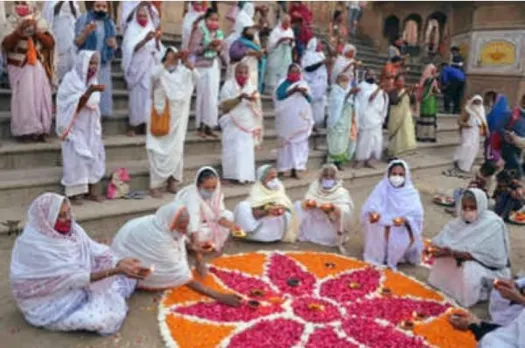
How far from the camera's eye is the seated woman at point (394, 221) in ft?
19.5

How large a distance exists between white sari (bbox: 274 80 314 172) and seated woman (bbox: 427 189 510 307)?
3.67 m

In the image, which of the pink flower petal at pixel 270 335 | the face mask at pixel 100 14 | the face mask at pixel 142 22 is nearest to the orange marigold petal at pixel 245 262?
the pink flower petal at pixel 270 335

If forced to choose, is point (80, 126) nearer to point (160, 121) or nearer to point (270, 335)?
point (160, 121)

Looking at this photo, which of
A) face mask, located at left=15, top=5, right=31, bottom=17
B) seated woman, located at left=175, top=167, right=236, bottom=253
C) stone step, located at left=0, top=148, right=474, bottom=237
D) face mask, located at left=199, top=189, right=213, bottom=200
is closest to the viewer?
seated woman, located at left=175, top=167, right=236, bottom=253

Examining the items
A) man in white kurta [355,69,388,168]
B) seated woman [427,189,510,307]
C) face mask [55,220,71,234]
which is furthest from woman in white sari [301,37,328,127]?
face mask [55,220,71,234]

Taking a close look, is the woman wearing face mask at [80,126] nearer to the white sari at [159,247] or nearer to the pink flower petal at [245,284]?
the white sari at [159,247]

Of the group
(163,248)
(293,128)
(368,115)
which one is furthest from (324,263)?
(368,115)

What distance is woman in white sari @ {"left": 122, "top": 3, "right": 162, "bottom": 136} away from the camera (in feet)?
27.2

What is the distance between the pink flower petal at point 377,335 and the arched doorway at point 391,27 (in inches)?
600

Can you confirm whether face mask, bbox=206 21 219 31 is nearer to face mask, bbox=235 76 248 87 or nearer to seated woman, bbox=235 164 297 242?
face mask, bbox=235 76 248 87

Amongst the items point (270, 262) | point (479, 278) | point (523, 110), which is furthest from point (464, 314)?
point (523, 110)

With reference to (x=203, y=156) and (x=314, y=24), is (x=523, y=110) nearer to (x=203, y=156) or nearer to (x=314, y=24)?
(x=203, y=156)

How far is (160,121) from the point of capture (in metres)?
7.01

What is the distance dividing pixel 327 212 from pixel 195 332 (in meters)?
2.66
